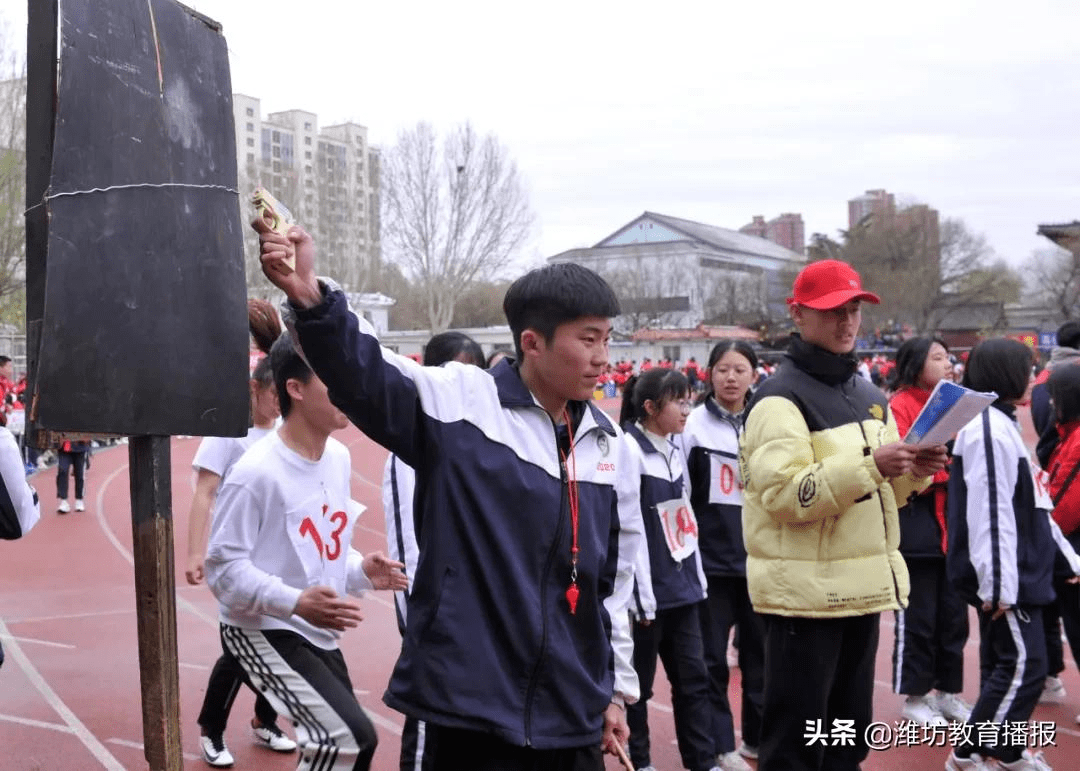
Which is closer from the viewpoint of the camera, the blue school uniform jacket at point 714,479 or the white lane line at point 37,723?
the blue school uniform jacket at point 714,479

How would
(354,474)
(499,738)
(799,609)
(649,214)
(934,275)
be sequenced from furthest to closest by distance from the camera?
1. (649,214)
2. (934,275)
3. (354,474)
4. (799,609)
5. (499,738)

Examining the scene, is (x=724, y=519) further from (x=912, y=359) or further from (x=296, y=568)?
(x=296, y=568)

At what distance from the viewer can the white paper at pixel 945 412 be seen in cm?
374

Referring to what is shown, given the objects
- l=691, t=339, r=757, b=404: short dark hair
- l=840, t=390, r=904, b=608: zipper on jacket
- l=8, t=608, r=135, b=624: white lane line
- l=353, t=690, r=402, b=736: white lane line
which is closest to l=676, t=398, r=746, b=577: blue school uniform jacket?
l=691, t=339, r=757, b=404: short dark hair

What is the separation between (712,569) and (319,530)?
2.46 m

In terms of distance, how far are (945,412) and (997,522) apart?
5.12 feet

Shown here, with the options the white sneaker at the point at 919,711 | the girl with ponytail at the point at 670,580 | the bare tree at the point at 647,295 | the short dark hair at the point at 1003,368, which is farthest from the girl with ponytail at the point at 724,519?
the bare tree at the point at 647,295

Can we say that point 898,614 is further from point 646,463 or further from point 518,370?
point 518,370

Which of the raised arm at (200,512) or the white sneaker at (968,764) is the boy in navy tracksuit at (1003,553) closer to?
the white sneaker at (968,764)

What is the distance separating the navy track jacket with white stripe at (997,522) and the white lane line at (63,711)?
4.11 meters

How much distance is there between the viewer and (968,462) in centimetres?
526

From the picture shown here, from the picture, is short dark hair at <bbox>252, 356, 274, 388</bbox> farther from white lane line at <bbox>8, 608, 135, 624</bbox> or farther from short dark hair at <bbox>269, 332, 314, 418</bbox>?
white lane line at <bbox>8, 608, 135, 624</bbox>

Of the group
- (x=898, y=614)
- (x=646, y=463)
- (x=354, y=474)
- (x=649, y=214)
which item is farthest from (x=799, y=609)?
(x=649, y=214)

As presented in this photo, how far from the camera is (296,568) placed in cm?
420
